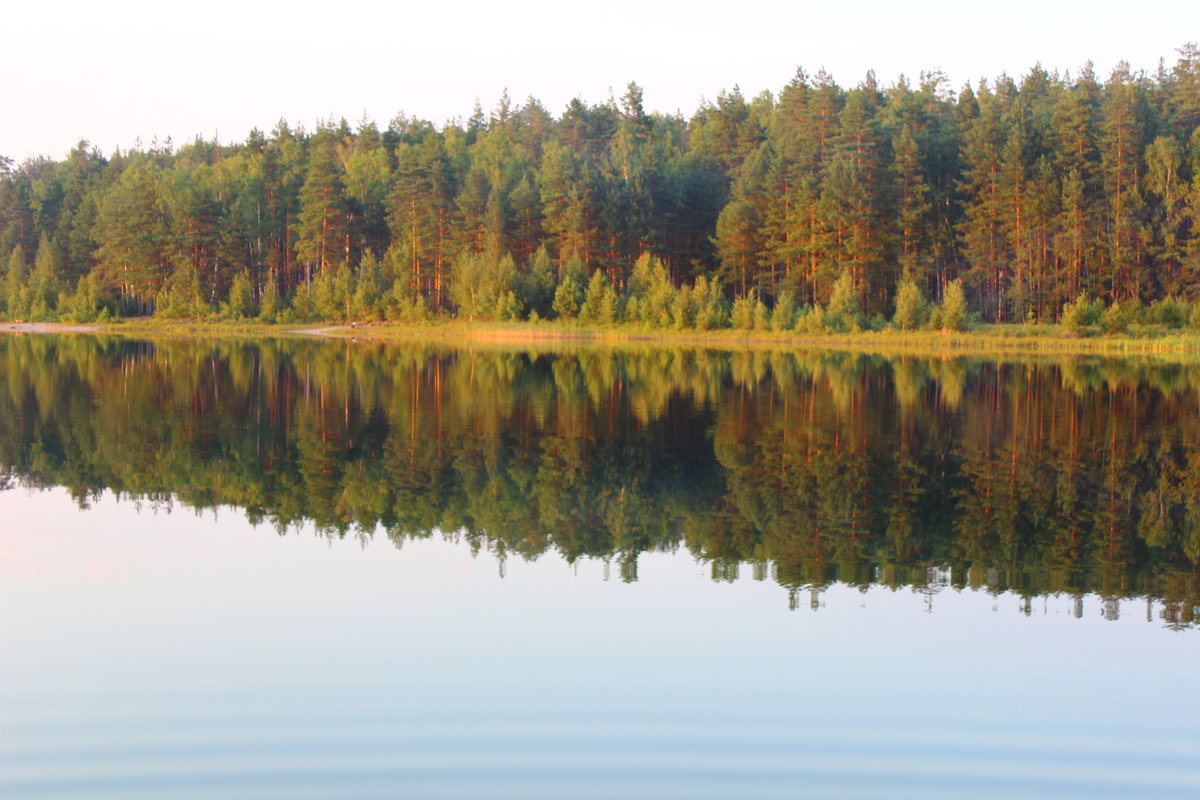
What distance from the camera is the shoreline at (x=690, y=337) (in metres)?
53.7

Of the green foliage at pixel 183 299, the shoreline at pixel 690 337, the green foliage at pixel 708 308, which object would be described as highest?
the green foliage at pixel 183 299

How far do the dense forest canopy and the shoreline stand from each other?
1.36 m

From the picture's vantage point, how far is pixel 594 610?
390 inches

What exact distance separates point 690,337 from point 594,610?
179 feet

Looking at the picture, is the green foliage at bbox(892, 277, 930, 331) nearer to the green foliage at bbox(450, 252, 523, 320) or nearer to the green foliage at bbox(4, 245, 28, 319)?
the green foliage at bbox(450, 252, 523, 320)

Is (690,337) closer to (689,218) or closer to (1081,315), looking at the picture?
(689,218)

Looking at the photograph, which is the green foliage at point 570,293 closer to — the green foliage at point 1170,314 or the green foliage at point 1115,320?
the green foliage at point 1115,320

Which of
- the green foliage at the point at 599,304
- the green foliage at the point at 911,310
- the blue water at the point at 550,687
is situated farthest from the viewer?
the green foliage at the point at 599,304

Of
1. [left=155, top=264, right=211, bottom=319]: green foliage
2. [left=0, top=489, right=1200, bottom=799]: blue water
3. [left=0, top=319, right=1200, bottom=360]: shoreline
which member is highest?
[left=155, top=264, right=211, bottom=319]: green foliage

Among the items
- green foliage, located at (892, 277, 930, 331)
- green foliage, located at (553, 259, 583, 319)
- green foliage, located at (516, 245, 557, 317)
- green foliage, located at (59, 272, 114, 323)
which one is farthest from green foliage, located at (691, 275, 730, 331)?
green foliage, located at (59, 272, 114, 323)

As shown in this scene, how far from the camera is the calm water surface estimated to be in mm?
6805

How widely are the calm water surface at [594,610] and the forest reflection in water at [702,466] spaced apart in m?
0.09

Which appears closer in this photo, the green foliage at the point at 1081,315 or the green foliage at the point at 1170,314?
the green foliage at the point at 1081,315

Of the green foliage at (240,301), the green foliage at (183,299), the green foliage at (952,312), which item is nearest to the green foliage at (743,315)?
the green foliage at (952,312)
